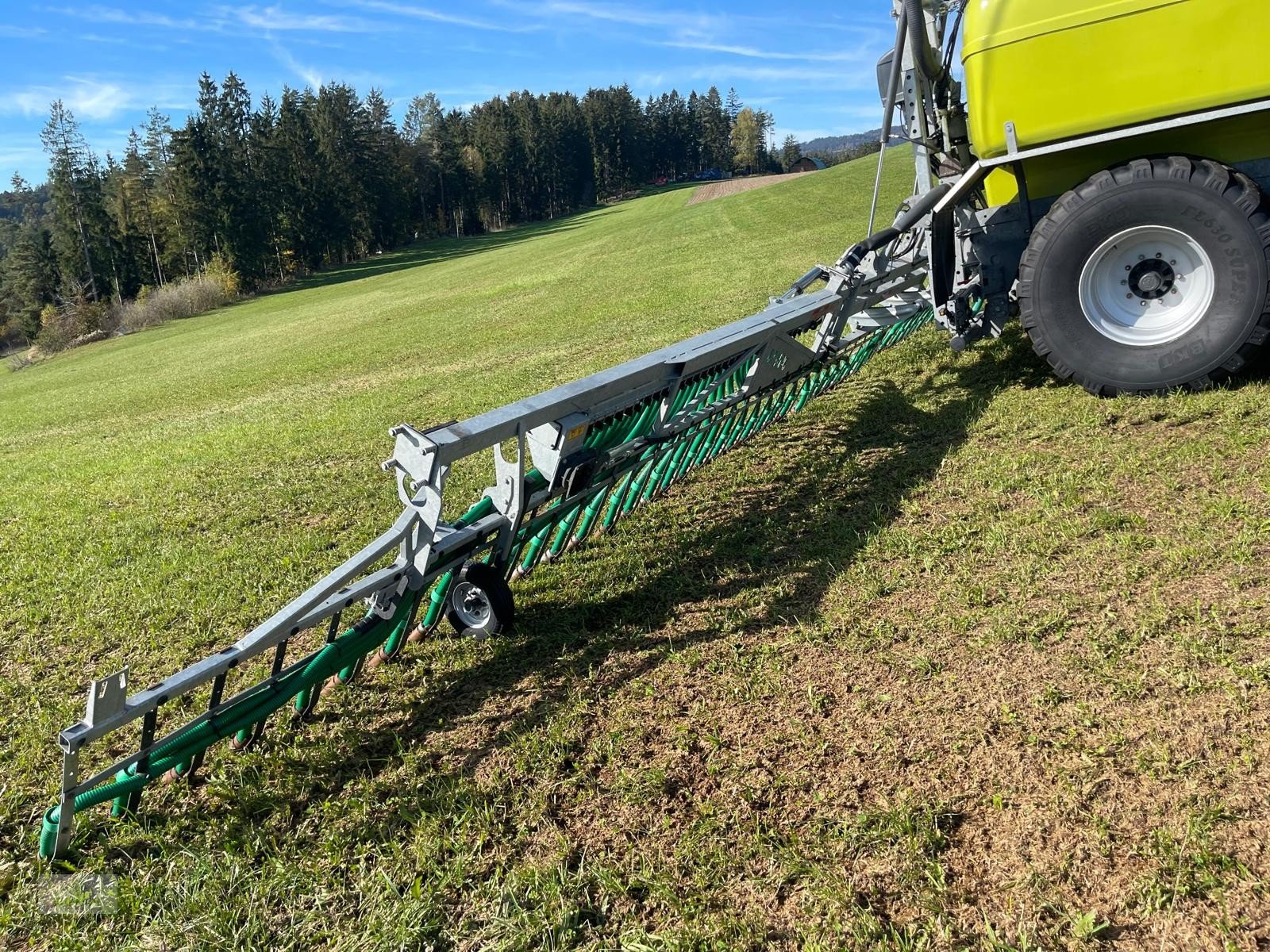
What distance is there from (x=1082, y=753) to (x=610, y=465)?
2.22 metres

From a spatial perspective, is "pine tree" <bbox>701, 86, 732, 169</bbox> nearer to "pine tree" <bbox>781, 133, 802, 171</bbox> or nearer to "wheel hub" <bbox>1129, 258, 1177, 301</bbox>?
"pine tree" <bbox>781, 133, 802, 171</bbox>

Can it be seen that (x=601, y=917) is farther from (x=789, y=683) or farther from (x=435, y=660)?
(x=435, y=660)

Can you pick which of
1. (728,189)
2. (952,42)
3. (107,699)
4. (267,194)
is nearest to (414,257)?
(267,194)

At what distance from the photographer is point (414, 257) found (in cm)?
5619

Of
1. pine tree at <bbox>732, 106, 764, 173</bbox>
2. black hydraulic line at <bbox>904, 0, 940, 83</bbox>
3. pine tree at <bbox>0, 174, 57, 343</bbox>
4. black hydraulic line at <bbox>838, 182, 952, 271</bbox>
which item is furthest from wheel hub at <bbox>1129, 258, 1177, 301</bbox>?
pine tree at <bbox>732, 106, 764, 173</bbox>

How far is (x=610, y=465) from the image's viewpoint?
391 cm

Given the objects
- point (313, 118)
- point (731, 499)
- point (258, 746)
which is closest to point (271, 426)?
point (731, 499)

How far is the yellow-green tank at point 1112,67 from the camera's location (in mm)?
4148

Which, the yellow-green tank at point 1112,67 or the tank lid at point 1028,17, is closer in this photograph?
the yellow-green tank at point 1112,67

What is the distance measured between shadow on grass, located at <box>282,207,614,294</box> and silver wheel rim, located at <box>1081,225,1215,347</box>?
4643 cm

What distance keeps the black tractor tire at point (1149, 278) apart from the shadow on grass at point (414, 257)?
4634 centimetres

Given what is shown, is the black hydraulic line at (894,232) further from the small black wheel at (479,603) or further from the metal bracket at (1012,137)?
the small black wheel at (479,603)

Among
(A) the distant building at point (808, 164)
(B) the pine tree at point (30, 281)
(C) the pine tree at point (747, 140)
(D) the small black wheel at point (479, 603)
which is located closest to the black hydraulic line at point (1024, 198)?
(D) the small black wheel at point (479, 603)

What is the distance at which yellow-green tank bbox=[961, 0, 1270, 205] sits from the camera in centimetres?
415
